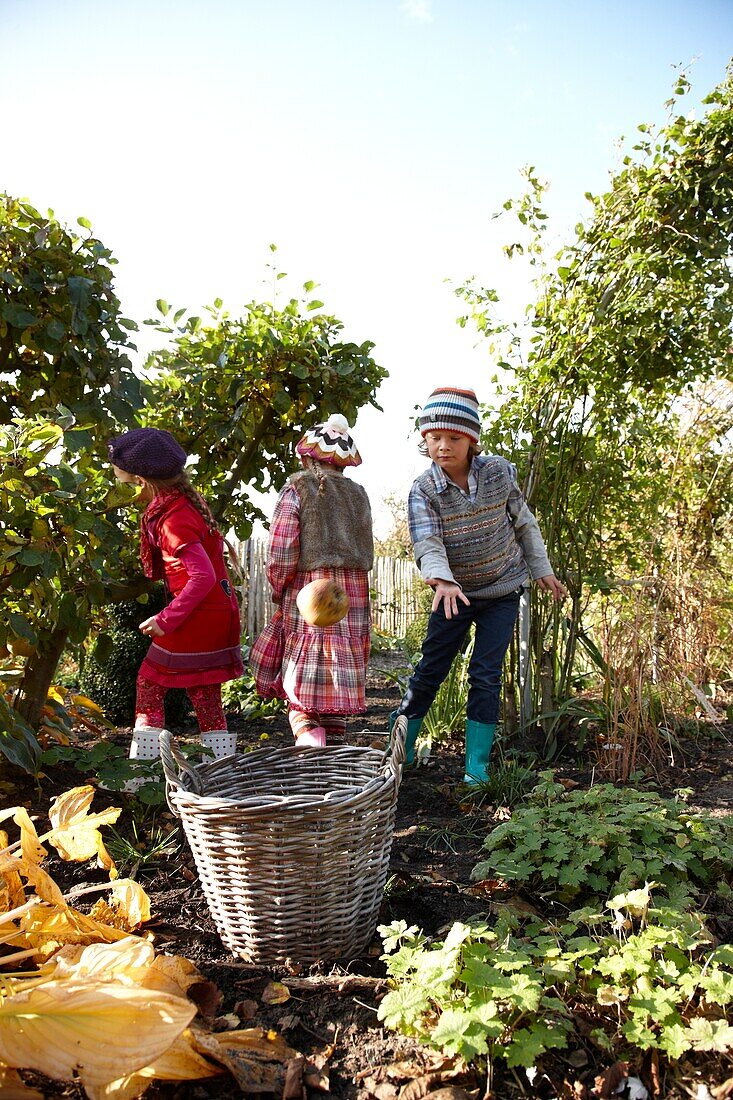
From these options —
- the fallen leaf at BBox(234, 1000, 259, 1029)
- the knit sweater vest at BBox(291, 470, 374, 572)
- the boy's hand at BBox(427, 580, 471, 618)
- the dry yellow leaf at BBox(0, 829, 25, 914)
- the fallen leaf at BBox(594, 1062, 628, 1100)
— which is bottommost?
the fallen leaf at BBox(594, 1062, 628, 1100)

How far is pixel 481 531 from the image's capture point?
11.1ft

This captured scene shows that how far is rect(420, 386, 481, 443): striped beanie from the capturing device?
10.6 ft

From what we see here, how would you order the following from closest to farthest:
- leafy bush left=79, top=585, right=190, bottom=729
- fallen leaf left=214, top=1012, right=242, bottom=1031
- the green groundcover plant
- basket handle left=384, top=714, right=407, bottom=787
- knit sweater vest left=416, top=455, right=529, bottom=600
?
the green groundcover plant < fallen leaf left=214, top=1012, right=242, bottom=1031 < basket handle left=384, top=714, right=407, bottom=787 < knit sweater vest left=416, top=455, right=529, bottom=600 < leafy bush left=79, top=585, right=190, bottom=729

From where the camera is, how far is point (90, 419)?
3059mm

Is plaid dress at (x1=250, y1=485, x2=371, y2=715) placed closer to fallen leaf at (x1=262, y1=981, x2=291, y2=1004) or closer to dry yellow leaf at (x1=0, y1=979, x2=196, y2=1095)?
fallen leaf at (x1=262, y1=981, x2=291, y2=1004)

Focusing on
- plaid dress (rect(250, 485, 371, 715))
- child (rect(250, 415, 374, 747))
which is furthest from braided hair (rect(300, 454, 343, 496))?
plaid dress (rect(250, 485, 371, 715))

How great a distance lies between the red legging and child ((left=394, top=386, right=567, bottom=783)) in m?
0.85

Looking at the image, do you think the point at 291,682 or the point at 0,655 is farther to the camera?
the point at 291,682

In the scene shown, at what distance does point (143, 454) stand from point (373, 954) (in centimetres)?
192

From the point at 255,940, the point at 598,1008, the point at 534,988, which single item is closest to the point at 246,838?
the point at 255,940

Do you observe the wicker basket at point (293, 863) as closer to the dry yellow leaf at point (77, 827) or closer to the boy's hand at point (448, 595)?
the dry yellow leaf at point (77, 827)

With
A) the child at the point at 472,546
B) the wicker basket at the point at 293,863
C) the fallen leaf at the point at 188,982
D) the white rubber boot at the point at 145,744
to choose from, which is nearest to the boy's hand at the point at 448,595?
the child at the point at 472,546

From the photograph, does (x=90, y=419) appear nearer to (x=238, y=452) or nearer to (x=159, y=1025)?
(x=238, y=452)

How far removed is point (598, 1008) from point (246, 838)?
31.4 inches
